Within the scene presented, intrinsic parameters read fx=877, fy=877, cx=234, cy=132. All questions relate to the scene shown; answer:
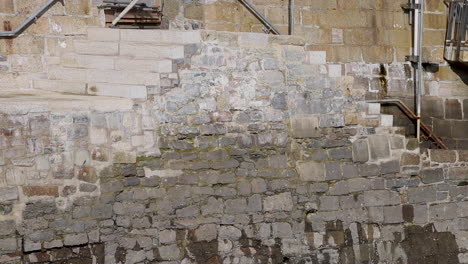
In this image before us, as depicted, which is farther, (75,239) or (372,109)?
(372,109)

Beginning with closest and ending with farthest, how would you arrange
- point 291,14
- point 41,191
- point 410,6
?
point 41,191 → point 291,14 → point 410,6

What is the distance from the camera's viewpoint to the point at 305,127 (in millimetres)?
9109

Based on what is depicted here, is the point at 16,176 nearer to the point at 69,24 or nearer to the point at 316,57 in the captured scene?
the point at 69,24

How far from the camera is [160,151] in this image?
8383mm

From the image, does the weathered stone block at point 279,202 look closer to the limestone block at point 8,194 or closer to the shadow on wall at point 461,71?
the limestone block at point 8,194

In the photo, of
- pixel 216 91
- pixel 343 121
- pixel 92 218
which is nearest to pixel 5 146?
pixel 92 218

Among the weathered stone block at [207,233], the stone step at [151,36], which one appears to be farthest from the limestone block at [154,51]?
the weathered stone block at [207,233]

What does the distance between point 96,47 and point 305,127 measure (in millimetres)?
2291

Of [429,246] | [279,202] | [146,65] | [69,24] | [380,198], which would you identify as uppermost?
[69,24]

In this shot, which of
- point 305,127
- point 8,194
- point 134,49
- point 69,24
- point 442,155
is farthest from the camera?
point 442,155

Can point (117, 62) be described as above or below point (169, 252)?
above

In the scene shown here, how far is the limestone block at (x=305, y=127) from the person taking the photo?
905 centimetres

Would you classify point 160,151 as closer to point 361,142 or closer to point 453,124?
point 361,142

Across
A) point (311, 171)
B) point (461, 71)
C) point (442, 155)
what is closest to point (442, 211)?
point (442, 155)
